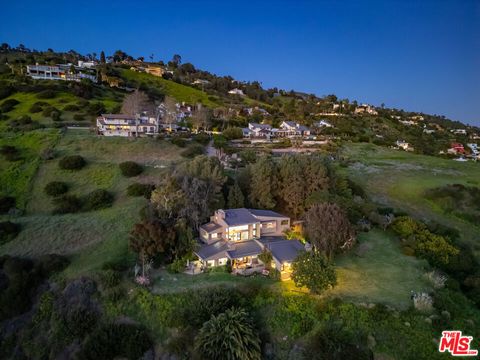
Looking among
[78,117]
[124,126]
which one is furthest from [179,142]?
[78,117]

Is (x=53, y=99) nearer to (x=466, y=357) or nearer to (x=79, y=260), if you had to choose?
(x=79, y=260)

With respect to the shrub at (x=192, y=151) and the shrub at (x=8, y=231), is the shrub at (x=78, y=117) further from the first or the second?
the shrub at (x=8, y=231)

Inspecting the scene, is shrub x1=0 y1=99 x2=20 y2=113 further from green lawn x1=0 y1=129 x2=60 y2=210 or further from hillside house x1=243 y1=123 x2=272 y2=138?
hillside house x1=243 y1=123 x2=272 y2=138

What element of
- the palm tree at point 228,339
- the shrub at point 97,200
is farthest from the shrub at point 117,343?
the shrub at point 97,200

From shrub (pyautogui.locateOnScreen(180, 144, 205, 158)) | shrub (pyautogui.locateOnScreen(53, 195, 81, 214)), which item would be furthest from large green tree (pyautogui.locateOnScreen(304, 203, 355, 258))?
shrub (pyautogui.locateOnScreen(180, 144, 205, 158))

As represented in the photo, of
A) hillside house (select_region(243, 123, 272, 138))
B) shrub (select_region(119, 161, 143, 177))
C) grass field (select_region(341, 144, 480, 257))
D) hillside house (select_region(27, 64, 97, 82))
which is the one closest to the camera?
grass field (select_region(341, 144, 480, 257))
